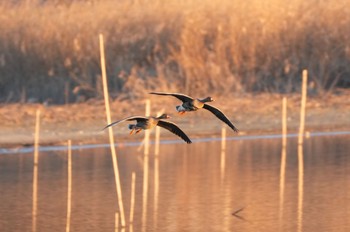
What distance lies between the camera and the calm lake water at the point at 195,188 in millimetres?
10594

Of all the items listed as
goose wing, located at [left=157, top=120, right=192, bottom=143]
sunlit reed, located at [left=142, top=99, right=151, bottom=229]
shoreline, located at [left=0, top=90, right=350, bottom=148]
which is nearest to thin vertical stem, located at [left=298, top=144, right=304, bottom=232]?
sunlit reed, located at [left=142, top=99, right=151, bottom=229]

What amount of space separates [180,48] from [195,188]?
6367 mm

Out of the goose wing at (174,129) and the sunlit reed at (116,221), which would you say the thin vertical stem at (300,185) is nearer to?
the sunlit reed at (116,221)

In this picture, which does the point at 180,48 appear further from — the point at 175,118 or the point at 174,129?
the point at 174,129

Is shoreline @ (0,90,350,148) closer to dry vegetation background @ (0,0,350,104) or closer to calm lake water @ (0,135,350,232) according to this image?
dry vegetation background @ (0,0,350,104)

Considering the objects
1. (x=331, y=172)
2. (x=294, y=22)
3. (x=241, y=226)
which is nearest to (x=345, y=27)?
(x=294, y=22)

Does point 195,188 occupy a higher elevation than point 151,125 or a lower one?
lower

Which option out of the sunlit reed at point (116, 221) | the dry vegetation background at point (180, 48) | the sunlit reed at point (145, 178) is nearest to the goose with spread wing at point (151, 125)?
the sunlit reed at point (116, 221)

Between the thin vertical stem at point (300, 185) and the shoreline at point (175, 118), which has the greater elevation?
the shoreline at point (175, 118)

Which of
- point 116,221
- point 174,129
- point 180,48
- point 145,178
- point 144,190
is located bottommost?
point 116,221

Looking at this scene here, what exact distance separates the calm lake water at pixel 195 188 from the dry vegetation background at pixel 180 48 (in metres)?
2.64

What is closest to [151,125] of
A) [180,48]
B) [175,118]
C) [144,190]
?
[144,190]

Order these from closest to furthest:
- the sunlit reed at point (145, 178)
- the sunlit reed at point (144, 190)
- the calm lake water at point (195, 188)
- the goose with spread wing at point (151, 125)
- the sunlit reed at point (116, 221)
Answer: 1. the goose with spread wing at point (151, 125)
2. the sunlit reed at point (116, 221)
3. the calm lake water at point (195, 188)
4. the sunlit reed at point (144, 190)
5. the sunlit reed at point (145, 178)

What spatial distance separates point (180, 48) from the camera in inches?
727
